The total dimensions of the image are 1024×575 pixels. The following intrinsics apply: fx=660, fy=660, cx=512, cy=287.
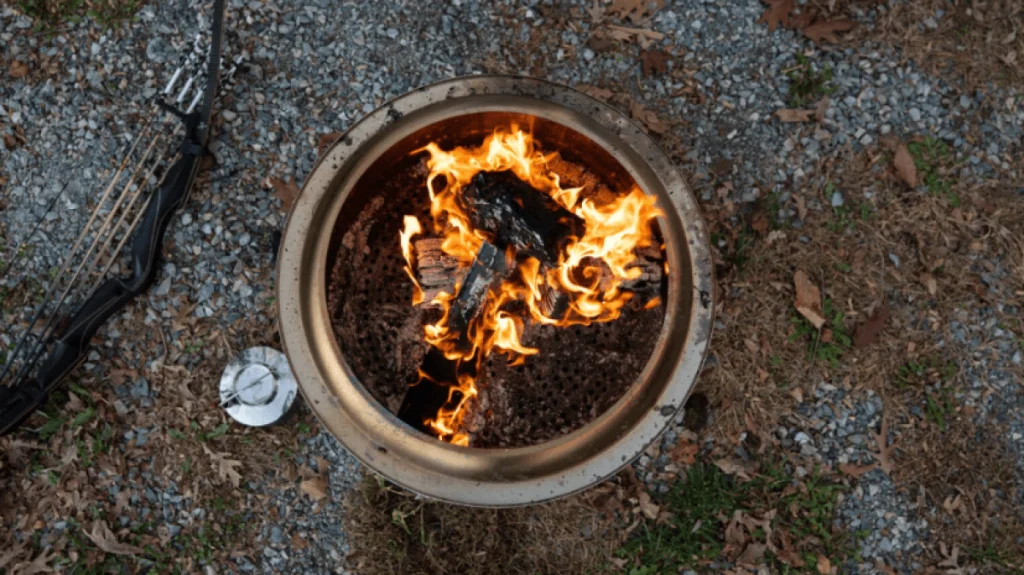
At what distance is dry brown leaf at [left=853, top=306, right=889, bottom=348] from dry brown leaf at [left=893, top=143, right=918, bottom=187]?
2.58ft

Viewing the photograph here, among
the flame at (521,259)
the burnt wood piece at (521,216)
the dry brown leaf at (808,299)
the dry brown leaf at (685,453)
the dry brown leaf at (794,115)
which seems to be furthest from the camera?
the dry brown leaf at (794,115)

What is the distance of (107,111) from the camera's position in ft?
12.0

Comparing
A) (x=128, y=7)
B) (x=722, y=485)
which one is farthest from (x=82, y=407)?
(x=722, y=485)

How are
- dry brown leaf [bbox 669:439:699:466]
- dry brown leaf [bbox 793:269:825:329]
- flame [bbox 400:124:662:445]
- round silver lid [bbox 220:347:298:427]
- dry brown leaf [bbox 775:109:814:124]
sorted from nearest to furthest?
flame [bbox 400:124:662:445]
round silver lid [bbox 220:347:298:427]
dry brown leaf [bbox 669:439:699:466]
dry brown leaf [bbox 793:269:825:329]
dry brown leaf [bbox 775:109:814:124]

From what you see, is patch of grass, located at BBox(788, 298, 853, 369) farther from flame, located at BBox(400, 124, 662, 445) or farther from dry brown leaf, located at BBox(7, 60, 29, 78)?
dry brown leaf, located at BBox(7, 60, 29, 78)

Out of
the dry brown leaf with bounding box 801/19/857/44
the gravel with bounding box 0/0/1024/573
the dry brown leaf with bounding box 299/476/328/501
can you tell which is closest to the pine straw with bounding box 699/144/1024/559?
the gravel with bounding box 0/0/1024/573

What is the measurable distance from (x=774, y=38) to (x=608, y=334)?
6.88 feet

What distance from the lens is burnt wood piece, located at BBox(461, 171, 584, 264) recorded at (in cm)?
252

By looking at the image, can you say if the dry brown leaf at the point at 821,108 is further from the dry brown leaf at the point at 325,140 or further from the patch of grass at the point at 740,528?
the dry brown leaf at the point at 325,140

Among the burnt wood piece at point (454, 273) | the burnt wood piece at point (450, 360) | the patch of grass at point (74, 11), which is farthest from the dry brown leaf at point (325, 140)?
the burnt wood piece at point (450, 360)

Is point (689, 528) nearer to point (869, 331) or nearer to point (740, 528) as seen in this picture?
point (740, 528)

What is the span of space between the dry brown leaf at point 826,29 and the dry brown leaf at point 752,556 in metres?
2.81

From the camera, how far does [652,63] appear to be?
3.67 m

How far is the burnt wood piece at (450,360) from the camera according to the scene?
2.60m
